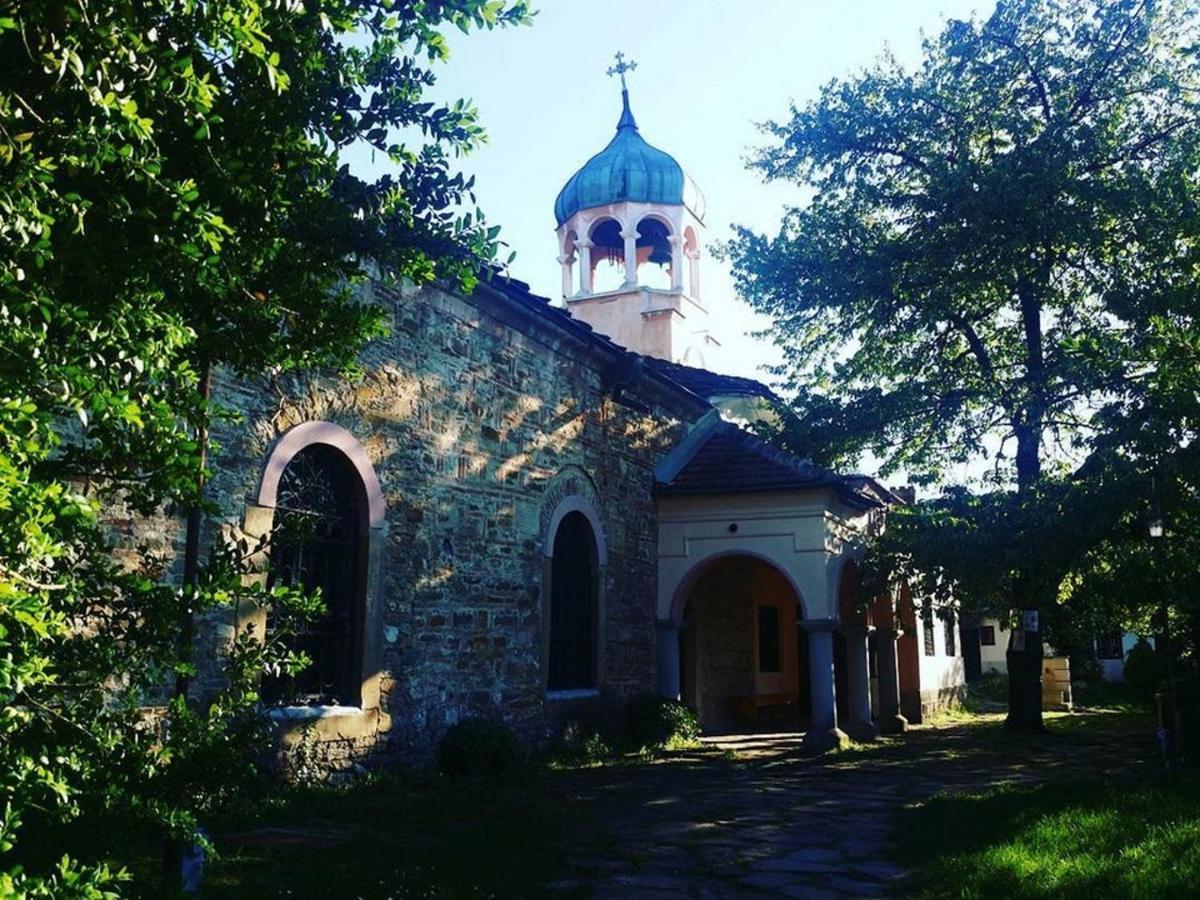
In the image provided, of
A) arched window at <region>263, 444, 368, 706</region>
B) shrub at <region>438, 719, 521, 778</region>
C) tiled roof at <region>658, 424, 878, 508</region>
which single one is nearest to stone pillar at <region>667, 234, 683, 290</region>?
tiled roof at <region>658, 424, 878, 508</region>

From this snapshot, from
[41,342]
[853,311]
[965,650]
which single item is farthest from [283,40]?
[965,650]

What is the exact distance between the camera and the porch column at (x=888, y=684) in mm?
16578

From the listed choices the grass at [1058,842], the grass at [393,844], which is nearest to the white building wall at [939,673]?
the grass at [1058,842]

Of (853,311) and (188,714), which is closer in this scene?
(188,714)

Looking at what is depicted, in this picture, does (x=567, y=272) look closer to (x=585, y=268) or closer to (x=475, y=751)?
(x=585, y=268)

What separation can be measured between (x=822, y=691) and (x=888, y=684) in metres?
3.96

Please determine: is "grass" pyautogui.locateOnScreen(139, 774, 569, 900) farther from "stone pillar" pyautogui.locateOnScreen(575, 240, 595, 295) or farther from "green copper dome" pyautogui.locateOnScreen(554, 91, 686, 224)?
"green copper dome" pyautogui.locateOnScreen(554, 91, 686, 224)

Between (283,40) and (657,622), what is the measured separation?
11.7 metres

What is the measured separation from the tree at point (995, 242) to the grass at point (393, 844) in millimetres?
7670

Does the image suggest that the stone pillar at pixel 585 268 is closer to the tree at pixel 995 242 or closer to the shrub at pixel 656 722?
the tree at pixel 995 242

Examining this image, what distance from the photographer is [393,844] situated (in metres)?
6.38

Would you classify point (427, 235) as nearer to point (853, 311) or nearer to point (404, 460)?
point (404, 460)

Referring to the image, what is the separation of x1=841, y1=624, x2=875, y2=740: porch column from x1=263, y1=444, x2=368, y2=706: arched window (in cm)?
848

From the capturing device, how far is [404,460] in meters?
9.49
